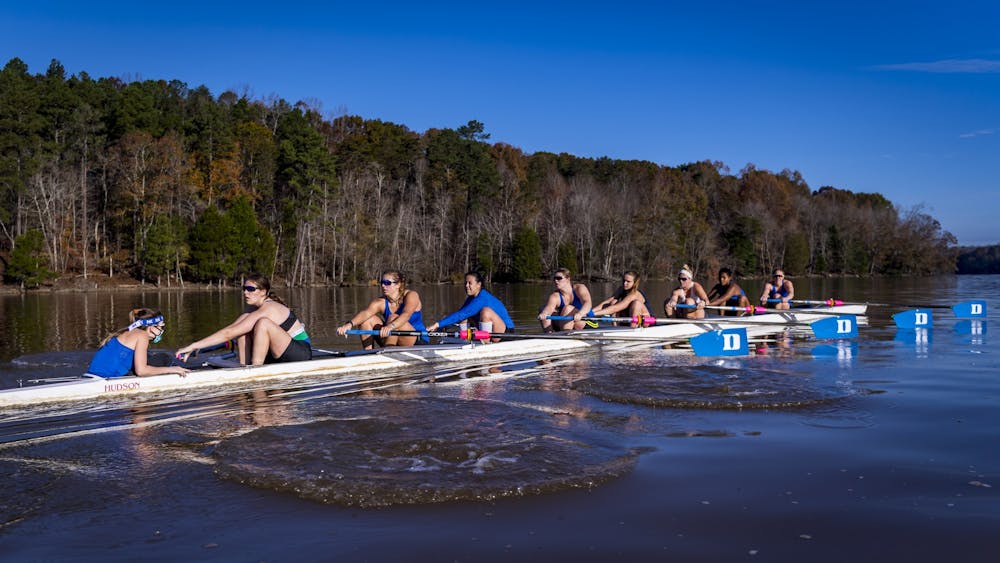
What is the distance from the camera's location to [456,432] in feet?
19.9

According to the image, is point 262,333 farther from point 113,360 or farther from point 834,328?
point 834,328

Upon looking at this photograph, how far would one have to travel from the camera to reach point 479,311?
37.4 feet

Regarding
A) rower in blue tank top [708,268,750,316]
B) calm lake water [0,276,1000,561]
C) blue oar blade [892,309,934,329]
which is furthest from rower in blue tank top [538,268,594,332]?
blue oar blade [892,309,934,329]

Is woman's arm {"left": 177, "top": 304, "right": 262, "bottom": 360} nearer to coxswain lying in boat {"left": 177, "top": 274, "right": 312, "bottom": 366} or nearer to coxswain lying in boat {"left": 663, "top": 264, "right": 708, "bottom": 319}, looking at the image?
coxswain lying in boat {"left": 177, "top": 274, "right": 312, "bottom": 366}

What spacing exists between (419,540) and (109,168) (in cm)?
5629

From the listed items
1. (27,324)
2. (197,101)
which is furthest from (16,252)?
(27,324)

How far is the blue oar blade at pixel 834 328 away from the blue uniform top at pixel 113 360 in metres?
11.2

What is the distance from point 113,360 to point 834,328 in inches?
462

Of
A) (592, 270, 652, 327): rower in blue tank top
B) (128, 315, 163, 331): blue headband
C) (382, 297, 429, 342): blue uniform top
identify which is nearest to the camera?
(128, 315, 163, 331): blue headband

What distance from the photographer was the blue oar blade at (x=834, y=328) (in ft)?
46.1

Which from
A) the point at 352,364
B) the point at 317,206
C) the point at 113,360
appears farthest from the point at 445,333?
the point at 317,206

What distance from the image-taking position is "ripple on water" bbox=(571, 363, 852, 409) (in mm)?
7395

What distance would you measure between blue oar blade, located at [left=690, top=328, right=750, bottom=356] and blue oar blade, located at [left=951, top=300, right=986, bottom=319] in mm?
10304

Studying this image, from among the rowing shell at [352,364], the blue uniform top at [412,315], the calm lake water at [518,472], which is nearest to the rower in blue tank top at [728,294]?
the rowing shell at [352,364]
